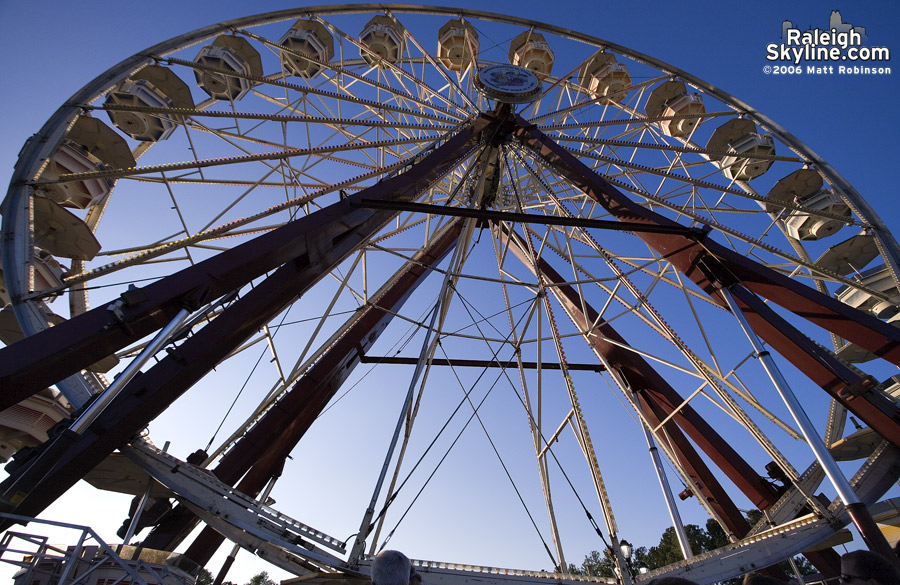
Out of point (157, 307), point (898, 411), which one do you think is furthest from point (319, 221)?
point (898, 411)

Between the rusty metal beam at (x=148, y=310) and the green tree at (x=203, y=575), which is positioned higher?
the rusty metal beam at (x=148, y=310)

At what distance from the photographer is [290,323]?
9562mm

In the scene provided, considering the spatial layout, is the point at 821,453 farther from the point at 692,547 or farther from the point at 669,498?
the point at 692,547

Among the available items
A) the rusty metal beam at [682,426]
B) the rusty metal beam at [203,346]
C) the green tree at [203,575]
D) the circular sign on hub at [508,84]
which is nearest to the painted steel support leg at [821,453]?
the rusty metal beam at [682,426]

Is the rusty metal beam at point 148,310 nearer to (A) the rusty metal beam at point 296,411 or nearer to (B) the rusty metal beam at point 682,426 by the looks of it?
(A) the rusty metal beam at point 296,411

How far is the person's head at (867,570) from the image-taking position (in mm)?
2029

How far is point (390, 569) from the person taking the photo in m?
2.28

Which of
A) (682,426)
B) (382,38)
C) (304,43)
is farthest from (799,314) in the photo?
(304,43)

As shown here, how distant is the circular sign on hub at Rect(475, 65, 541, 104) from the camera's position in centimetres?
919

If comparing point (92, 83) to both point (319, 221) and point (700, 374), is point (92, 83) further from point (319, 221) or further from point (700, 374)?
point (700, 374)

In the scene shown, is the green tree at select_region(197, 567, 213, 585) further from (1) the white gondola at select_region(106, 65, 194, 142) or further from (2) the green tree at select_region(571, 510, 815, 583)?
(2) the green tree at select_region(571, 510, 815, 583)

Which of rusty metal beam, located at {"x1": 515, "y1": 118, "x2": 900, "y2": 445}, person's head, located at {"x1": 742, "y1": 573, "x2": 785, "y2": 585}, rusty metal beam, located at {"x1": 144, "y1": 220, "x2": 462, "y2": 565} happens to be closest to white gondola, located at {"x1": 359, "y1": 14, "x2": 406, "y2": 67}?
rusty metal beam, located at {"x1": 144, "y1": 220, "x2": 462, "y2": 565}

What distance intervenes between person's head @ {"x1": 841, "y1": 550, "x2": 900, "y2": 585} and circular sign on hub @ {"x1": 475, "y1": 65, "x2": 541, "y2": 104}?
8497 millimetres

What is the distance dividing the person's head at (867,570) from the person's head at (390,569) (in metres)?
1.92
